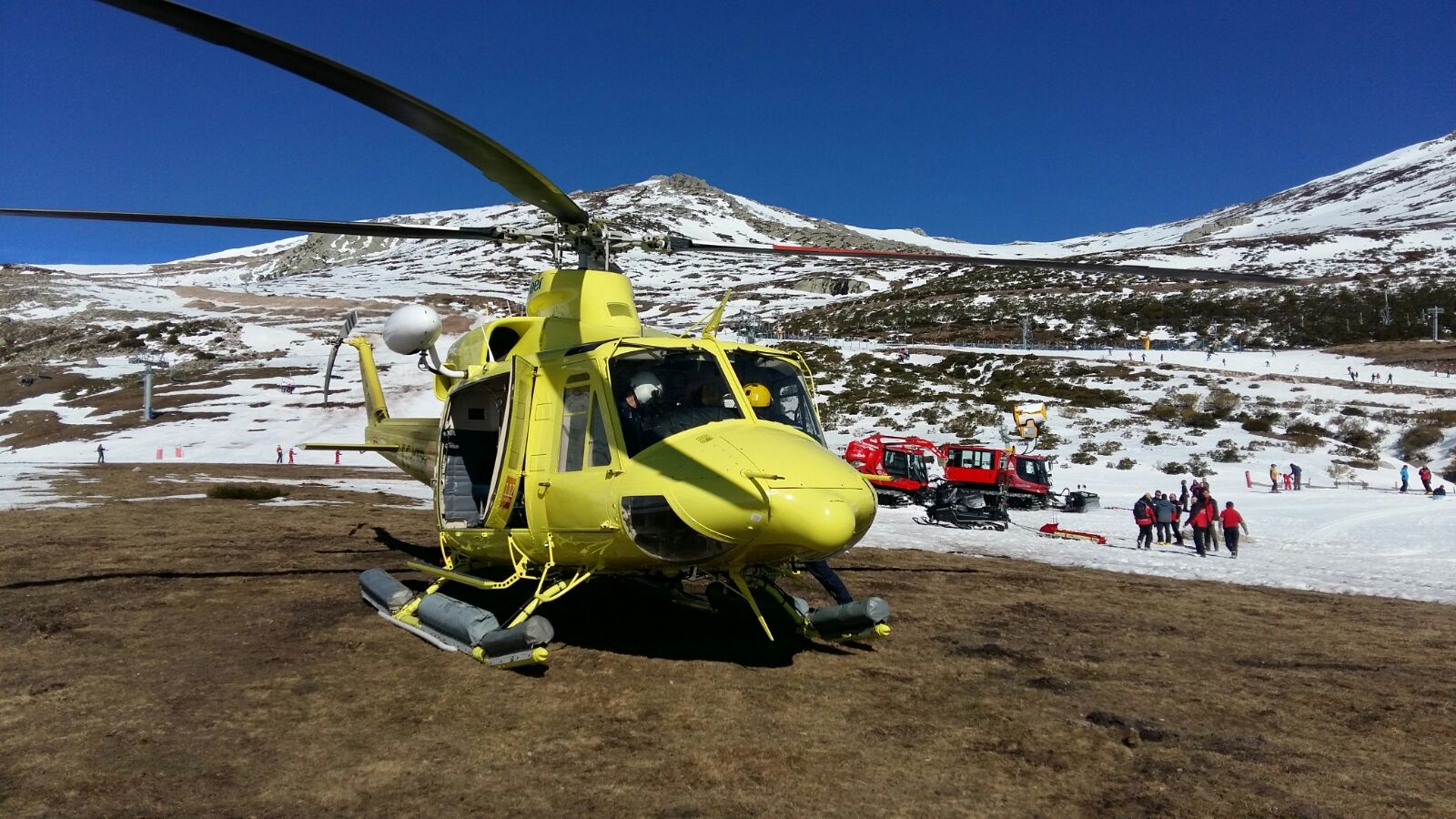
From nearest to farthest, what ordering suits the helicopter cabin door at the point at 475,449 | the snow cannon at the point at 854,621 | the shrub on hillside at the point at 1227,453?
the snow cannon at the point at 854,621 < the helicopter cabin door at the point at 475,449 < the shrub on hillside at the point at 1227,453

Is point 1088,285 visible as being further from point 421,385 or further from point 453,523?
point 453,523

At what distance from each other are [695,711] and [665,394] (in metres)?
2.82

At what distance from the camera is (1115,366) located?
172ft

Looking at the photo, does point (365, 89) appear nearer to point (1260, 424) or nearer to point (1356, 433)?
point (1260, 424)

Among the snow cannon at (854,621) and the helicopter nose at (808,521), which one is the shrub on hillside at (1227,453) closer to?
the snow cannon at (854,621)

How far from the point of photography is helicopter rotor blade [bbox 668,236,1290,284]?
812cm

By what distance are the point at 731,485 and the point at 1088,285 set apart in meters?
98.5

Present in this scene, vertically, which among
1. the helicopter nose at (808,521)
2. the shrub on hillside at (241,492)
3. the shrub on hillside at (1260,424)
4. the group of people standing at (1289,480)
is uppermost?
the helicopter nose at (808,521)

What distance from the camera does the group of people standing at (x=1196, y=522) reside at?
18.5 meters

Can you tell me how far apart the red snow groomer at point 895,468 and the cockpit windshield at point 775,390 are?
19.9m

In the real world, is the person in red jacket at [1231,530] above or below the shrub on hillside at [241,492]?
below

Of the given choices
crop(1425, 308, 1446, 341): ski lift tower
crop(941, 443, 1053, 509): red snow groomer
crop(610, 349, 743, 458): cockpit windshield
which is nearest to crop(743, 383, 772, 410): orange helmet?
crop(610, 349, 743, 458): cockpit windshield

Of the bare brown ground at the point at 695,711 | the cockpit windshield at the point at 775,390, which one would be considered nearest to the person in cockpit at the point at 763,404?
the cockpit windshield at the point at 775,390

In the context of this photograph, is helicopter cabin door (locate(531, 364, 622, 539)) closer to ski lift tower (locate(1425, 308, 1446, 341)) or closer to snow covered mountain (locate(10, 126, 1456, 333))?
snow covered mountain (locate(10, 126, 1456, 333))
